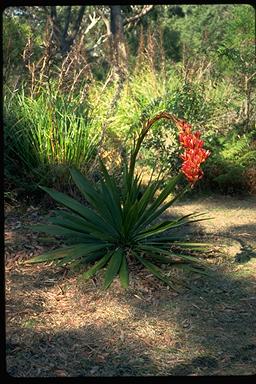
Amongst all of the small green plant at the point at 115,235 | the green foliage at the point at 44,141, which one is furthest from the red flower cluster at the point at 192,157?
the green foliage at the point at 44,141

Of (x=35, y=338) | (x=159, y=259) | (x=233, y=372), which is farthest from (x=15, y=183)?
(x=233, y=372)

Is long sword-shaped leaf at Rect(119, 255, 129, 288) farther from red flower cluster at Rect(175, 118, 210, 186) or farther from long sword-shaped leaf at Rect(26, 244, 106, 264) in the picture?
red flower cluster at Rect(175, 118, 210, 186)

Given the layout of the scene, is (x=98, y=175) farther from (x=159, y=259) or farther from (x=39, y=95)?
(x=159, y=259)

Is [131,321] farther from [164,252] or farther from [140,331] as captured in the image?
[164,252]

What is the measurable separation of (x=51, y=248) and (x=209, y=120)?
3.70m

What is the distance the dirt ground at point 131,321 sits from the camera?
3584mm

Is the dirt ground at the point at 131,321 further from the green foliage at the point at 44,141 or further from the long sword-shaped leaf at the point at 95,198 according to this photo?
the green foliage at the point at 44,141

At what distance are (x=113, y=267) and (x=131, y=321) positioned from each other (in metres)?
0.52

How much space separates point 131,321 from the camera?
4.07 m

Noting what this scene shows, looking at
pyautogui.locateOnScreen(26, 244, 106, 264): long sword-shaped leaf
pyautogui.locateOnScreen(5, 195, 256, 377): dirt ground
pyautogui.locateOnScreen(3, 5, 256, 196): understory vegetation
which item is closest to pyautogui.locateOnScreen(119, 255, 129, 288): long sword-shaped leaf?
pyautogui.locateOnScreen(5, 195, 256, 377): dirt ground

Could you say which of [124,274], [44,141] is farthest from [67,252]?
[44,141]

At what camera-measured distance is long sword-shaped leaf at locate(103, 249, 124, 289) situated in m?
4.29

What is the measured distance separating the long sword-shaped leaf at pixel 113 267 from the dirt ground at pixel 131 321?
14 centimetres

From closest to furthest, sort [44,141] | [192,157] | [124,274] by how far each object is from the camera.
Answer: [192,157] → [124,274] → [44,141]
